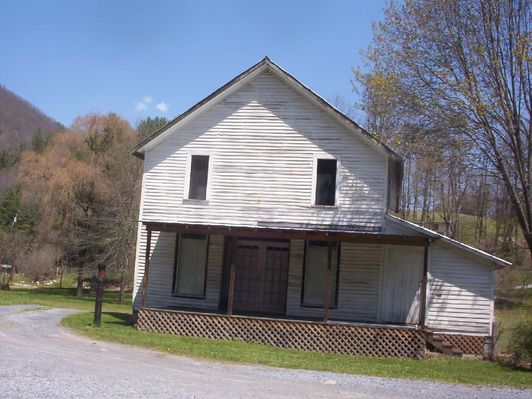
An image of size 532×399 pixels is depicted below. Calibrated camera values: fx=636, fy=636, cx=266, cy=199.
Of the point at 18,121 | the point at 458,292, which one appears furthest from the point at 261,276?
the point at 18,121

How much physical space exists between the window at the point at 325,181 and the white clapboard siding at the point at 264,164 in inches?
10.2

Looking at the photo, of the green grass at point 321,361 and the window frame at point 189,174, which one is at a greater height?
the window frame at point 189,174

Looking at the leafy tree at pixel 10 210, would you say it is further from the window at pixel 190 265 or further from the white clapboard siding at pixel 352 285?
the white clapboard siding at pixel 352 285

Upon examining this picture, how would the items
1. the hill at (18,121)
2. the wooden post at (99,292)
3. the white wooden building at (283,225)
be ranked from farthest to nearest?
1. the hill at (18,121)
2. the white wooden building at (283,225)
3. the wooden post at (99,292)

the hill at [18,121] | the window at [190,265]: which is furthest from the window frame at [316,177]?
the hill at [18,121]

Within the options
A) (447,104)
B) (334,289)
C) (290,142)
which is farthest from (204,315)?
A: (447,104)

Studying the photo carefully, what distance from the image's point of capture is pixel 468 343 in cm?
1817

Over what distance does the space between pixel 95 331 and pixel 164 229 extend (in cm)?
337

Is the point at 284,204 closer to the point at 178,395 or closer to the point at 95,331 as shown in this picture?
the point at 95,331

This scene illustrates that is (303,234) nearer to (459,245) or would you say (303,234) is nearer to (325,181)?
(325,181)

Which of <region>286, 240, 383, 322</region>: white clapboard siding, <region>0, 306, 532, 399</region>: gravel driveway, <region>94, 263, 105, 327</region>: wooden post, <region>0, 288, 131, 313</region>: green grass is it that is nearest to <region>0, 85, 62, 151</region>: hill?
<region>0, 288, 131, 313</region>: green grass

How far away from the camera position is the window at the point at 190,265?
19.8m

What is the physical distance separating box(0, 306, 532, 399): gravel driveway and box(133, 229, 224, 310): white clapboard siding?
207 inches

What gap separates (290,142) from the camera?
763 inches
